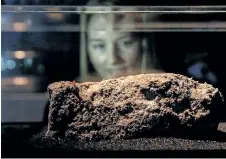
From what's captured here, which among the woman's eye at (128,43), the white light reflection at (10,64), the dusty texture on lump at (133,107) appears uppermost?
the woman's eye at (128,43)

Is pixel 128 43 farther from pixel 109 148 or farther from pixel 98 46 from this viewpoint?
pixel 109 148

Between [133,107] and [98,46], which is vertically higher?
[98,46]

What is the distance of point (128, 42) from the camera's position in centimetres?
350

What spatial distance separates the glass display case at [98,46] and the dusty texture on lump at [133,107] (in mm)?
61

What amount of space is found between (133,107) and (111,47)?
400mm

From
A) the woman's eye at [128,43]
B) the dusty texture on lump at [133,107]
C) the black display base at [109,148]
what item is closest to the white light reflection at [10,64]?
the dusty texture on lump at [133,107]

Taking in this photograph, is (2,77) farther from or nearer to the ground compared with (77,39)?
nearer to the ground

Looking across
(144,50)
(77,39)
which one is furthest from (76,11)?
(144,50)

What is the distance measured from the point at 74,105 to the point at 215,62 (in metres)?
0.91

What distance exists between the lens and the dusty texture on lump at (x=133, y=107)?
355 cm

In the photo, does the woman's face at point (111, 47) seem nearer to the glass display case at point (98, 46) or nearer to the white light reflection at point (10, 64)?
the glass display case at point (98, 46)

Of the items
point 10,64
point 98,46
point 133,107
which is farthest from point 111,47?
point 10,64

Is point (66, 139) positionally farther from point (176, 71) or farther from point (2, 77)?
point (176, 71)

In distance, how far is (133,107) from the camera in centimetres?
358
